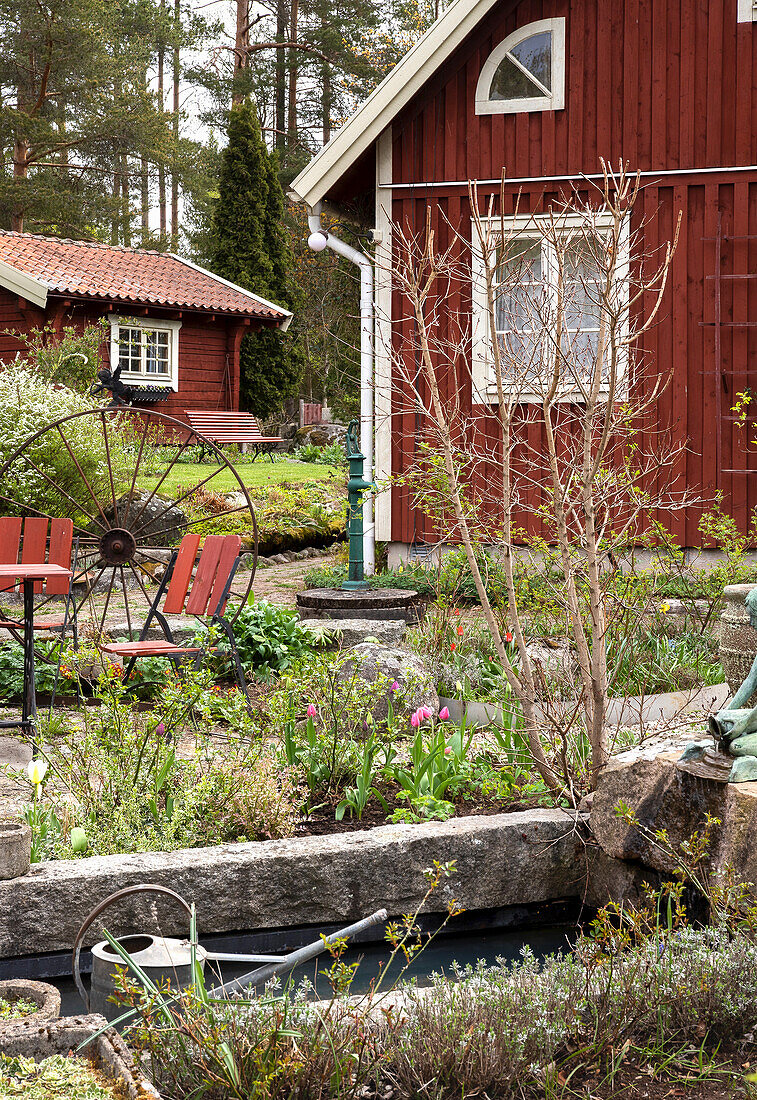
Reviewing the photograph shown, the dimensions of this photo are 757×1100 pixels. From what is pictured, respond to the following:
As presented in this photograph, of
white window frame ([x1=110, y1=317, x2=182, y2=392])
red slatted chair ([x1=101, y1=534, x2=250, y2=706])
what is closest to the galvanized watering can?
red slatted chair ([x1=101, y1=534, x2=250, y2=706])

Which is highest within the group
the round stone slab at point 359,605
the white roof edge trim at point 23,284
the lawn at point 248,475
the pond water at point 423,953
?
the white roof edge trim at point 23,284

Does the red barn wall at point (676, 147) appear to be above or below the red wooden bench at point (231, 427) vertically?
above

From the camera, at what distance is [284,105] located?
2941 centimetres

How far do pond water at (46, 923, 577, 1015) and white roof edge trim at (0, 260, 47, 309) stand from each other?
15852 mm

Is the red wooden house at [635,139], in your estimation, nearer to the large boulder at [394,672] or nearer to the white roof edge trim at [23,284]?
the large boulder at [394,672]

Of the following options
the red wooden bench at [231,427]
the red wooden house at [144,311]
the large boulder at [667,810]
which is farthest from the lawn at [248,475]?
the large boulder at [667,810]

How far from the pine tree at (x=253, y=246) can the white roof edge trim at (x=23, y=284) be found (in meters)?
6.34

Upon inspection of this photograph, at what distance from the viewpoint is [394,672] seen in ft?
17.2

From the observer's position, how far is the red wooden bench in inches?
804

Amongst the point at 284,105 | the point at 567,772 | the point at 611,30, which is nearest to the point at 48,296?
the point at 611,30

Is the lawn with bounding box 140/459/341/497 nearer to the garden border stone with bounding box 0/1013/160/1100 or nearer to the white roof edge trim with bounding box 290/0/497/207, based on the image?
the white roof edge trim with bounding box 290/0/497/207

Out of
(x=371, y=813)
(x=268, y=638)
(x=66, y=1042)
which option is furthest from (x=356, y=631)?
(x=66, y=1042)

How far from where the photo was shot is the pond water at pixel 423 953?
3.35 meters

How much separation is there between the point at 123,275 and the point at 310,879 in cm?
1849
